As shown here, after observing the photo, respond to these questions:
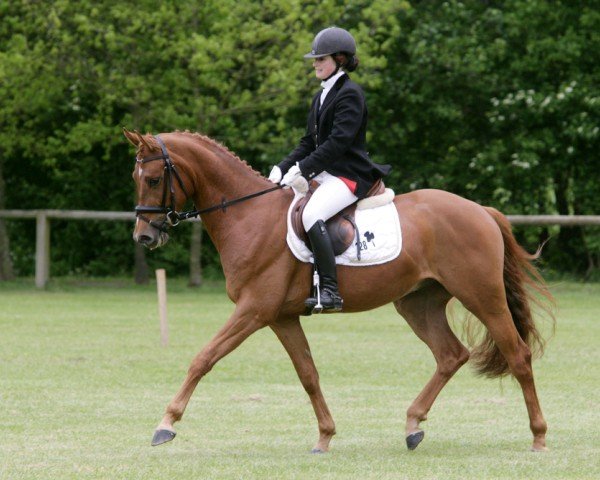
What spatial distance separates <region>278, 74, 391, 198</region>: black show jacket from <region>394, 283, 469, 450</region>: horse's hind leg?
39.3 inches

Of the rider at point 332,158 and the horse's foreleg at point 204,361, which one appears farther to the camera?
the rider at point 332,158

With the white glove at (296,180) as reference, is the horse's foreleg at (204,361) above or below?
below

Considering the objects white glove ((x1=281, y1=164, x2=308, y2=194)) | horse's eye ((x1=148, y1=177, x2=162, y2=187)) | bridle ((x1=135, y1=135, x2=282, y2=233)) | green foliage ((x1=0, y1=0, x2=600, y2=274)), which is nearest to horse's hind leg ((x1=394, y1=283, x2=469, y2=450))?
white glove ((x1=281, y1=164, x2=308, y2=194))

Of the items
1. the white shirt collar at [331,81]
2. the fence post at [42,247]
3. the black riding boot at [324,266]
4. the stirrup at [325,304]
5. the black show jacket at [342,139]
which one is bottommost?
the fence post at [42,247]

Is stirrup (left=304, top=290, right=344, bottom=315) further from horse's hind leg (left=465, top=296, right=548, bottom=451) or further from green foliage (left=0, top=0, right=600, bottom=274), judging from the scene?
green foliage (left=0, top=0, right=600, bottom=274)

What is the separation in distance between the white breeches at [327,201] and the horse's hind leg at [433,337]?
106cm

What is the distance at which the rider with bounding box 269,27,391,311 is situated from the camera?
334 inches

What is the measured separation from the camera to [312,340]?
17.4m

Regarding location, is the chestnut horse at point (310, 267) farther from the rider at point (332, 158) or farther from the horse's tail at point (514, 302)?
the rider at point (332, 158)

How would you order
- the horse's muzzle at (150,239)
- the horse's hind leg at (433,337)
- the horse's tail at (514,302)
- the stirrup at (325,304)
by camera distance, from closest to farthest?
the horse's muzzle at (150,239), the stirrup at (325,304), the horse's hind leg at (433,337), the horse's tail at (514,302)

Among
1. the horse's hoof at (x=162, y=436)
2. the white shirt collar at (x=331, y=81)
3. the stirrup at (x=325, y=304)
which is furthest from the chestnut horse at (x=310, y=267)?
the white shirt collar at (x=331, y=81)

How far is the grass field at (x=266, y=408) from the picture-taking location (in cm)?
788

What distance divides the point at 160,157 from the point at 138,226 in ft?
1.54

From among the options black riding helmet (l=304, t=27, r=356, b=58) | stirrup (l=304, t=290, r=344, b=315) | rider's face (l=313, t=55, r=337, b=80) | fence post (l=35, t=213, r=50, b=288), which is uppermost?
black riding helmet (l=304, t=27, r=356, b=58)
